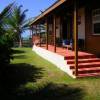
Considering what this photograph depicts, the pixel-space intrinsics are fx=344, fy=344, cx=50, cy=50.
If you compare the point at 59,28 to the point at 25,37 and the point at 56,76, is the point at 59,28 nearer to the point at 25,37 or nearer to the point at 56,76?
the point at 56,76

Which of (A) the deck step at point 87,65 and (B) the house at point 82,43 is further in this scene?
(A) the deck step at point 87,65

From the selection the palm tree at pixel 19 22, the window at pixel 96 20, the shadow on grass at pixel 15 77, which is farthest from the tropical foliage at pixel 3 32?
the palm tree at pixel 19 22

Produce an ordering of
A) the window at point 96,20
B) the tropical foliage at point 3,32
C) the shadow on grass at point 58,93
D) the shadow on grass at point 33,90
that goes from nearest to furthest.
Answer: the shadow on grass at point 58,93 → the shadow on grass at point 33,90 → the tropical foliage at point 3,32 → the window at point 96,20

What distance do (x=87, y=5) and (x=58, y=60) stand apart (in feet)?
12.7

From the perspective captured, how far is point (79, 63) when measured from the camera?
15.4 m

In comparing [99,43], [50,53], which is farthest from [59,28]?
[99,43]

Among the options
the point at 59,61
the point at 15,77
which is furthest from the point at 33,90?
the point at 59,61

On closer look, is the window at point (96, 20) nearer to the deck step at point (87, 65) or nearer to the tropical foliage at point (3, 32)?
the deck step at point (87, 65)

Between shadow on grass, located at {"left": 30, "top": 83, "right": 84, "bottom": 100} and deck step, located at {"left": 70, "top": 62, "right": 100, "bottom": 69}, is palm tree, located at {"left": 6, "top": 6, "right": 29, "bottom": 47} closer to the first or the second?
deck step, located at {"left": 70, "top": 62, "right": 100, "bottom": 69}

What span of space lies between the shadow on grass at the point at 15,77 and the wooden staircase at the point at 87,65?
1484 millimetres

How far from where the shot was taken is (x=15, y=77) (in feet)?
49.0

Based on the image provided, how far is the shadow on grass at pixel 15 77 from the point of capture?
1251 centimetres

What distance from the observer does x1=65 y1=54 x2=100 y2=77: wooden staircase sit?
14398 millimetres

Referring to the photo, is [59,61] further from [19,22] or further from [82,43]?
[19,22]
